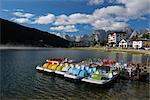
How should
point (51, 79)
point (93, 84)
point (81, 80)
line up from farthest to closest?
point (51, 79) < point (81, 80) < point (93, 84)

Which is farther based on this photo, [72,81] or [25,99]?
[72,81]

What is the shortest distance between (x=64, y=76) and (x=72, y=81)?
128 inches

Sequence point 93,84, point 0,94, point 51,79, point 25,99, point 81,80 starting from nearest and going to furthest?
point 25,99 < point 0,94 < point 93,84 < point 81,80 < point 51,79

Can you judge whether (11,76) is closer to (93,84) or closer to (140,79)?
(93,84)

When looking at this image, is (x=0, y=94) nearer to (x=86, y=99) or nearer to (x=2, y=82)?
(x=2, y=82)

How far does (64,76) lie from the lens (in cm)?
4578

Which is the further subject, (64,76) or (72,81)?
(64,76)

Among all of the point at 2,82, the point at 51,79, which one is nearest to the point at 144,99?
the point at 51,79

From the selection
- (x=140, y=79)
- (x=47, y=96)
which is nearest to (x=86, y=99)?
(x=47, y=96)

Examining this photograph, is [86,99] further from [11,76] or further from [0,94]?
[11,76]

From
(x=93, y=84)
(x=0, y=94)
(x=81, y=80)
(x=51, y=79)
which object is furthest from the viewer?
(x=51, y=79)

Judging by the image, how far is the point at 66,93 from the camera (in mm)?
34250

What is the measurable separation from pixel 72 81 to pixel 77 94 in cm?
885

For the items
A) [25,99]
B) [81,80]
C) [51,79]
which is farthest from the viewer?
[51,79]
